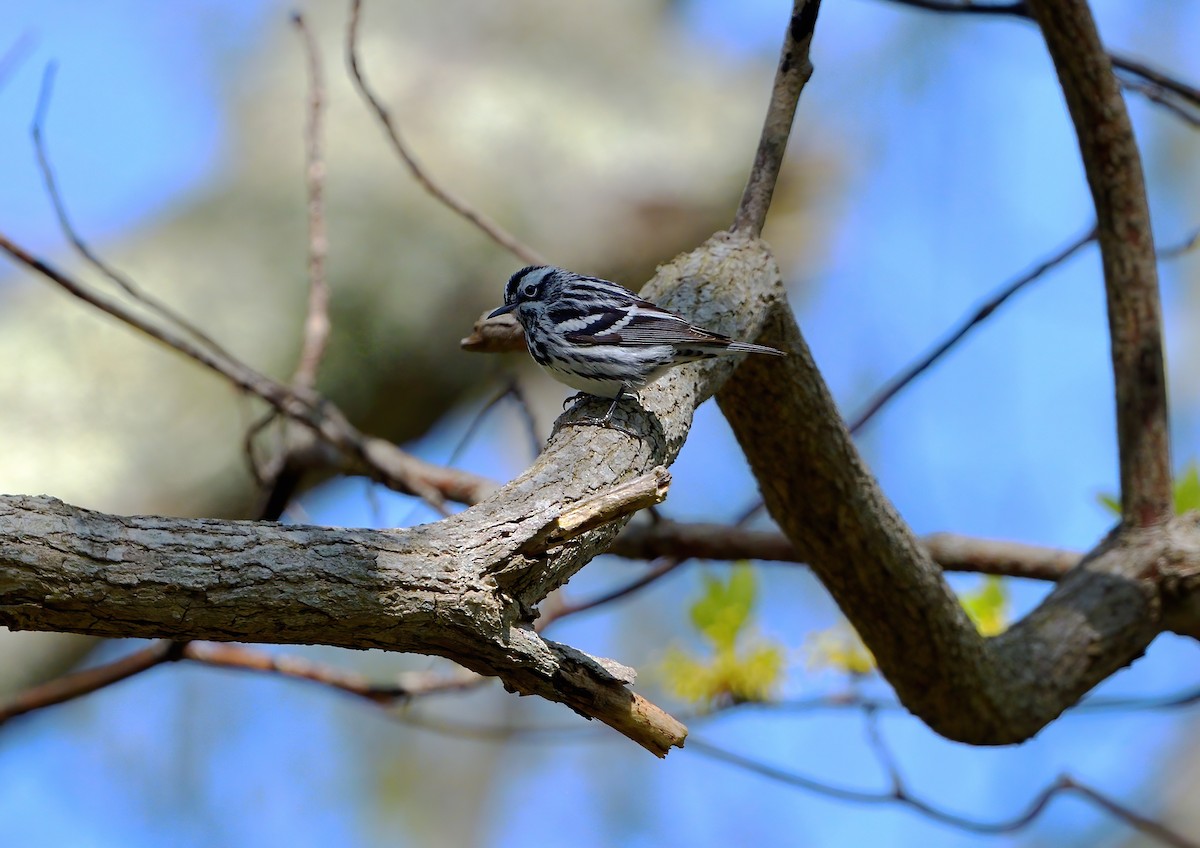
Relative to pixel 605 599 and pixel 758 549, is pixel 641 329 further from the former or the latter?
pixel 605 599

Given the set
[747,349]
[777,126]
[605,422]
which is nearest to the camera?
[605,422]

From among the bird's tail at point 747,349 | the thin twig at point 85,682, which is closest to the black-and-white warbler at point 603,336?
the bird's tail at point 747,349

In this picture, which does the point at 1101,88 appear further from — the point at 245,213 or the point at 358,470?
the point at 245,213

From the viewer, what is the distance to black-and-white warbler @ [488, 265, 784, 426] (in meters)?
3.12

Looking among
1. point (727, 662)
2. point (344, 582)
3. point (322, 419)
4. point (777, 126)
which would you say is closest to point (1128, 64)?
point (777, 126)

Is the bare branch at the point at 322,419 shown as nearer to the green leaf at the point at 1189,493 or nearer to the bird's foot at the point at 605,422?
the bird's foot at the point at 605,422

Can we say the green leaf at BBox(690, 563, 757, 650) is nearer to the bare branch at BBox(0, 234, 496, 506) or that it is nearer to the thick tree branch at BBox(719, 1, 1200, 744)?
the thick tree branch at BBox(719, 1, 1200, 744)

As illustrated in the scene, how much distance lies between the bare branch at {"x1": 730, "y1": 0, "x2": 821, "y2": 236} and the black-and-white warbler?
481mm

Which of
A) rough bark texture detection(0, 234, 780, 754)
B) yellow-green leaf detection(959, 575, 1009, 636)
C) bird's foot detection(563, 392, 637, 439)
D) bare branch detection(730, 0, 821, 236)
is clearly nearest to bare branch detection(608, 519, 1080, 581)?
yellow-green leaf detection(959, 575, 1009, 636)

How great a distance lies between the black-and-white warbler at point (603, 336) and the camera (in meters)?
3.12

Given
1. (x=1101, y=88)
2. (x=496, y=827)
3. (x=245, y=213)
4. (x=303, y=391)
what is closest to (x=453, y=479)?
(x=303, y=391)

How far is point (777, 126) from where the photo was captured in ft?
12.3

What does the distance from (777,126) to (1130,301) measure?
160cm

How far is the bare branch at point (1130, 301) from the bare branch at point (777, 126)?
105 cm
